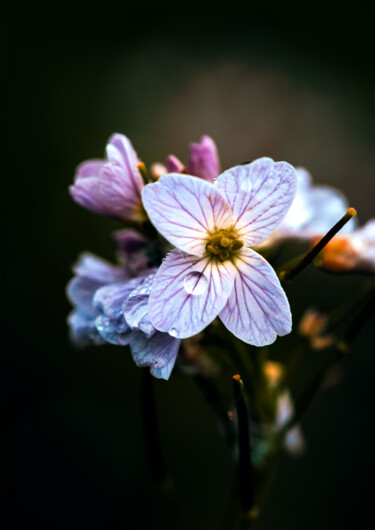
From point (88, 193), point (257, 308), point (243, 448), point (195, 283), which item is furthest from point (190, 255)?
point (243, 448)

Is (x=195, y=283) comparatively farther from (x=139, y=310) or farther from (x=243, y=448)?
(x=243, y=448)

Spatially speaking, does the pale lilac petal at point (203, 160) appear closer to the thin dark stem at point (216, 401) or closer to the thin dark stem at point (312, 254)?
the thin dark stem at point (312, 254)

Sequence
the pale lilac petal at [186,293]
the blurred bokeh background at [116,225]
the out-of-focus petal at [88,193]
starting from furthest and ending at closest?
the blurred bokeh background at [116,225] < the out-of-focus petal at [88,193] < the pale lilac petal at [186,293]

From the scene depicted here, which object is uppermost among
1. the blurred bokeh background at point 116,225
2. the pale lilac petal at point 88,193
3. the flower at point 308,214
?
the pale lilac petal at point 88,193

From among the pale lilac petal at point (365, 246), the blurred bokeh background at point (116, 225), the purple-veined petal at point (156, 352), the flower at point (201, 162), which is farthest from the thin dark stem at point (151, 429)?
the blurred bokeh background at point (116, 225)

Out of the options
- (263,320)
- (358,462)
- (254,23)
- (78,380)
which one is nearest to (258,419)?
(263,320)

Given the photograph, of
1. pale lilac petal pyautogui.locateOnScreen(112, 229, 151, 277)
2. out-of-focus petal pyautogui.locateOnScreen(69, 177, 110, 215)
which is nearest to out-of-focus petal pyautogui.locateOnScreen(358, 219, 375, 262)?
pale lilac petal pyautogui.locateOnScreen(112, 229, 151, 277)
